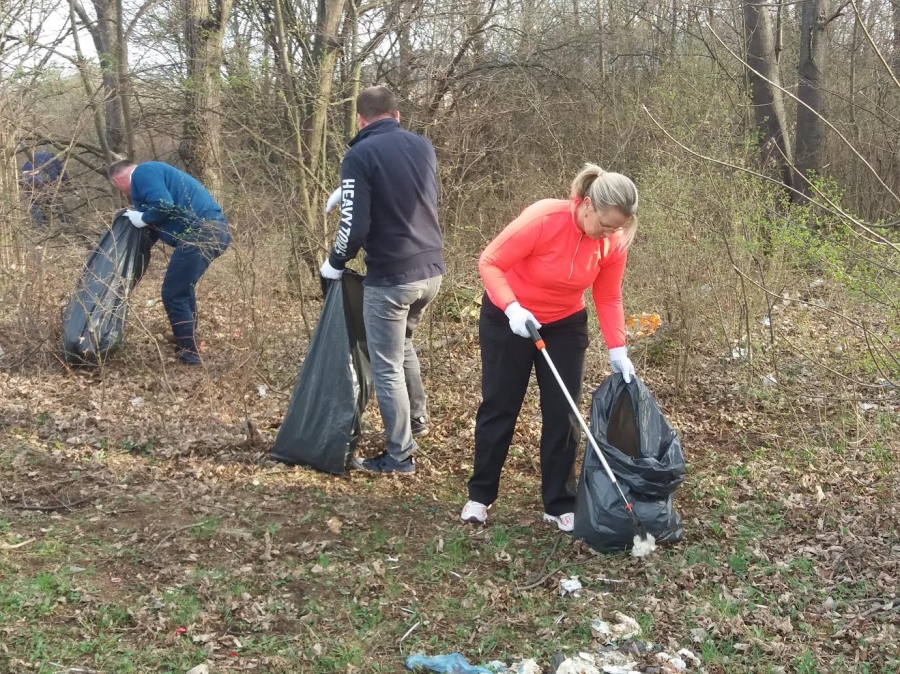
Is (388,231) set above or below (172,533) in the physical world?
above

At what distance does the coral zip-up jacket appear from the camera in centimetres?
323

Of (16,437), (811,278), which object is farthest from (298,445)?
(811,278)

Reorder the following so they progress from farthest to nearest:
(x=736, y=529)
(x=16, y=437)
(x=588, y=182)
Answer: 1. (x=16, y=437)
2. (x=736, y=529)
3. (x=588, y=182)

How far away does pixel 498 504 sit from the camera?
4055 millimetres

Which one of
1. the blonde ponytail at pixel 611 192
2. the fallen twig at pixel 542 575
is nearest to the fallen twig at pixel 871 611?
the fallen twig at pixel 542 575

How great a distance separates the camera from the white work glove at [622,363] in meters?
3.47

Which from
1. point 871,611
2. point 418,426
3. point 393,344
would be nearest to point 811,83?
point 418,426

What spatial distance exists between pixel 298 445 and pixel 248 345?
1082mm

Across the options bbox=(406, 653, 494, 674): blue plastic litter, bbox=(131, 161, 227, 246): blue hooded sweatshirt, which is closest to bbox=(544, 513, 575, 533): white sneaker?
bbox=(406, 653, 494, 674): blue plastic litter

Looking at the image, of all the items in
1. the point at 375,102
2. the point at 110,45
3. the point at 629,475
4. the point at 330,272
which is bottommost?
the point at 629,475

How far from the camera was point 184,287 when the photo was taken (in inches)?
227

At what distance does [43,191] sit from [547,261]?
15.1 ft

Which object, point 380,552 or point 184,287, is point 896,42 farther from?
point 380,552

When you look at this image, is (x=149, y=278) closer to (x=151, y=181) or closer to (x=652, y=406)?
(x=151, y=181)
